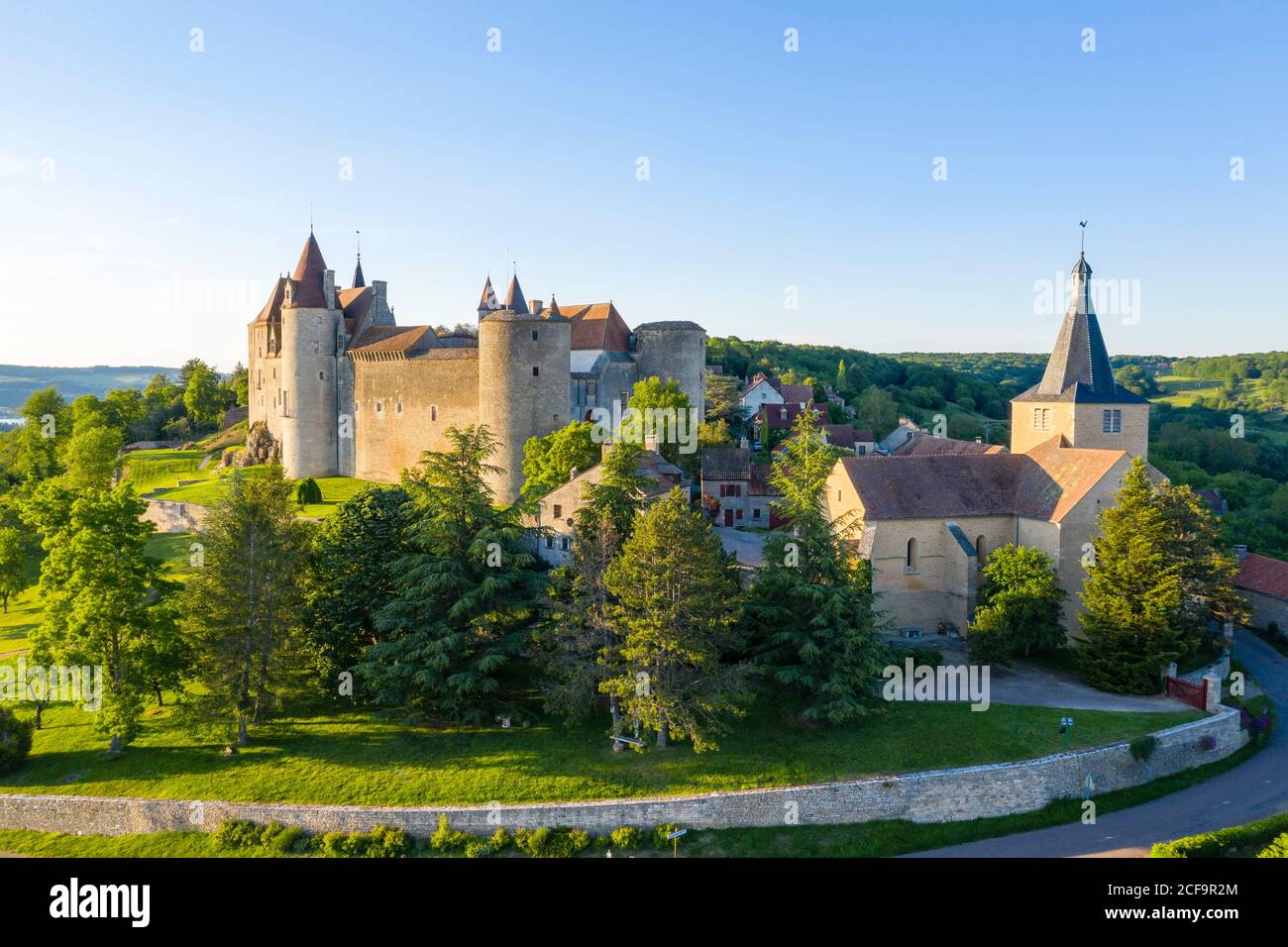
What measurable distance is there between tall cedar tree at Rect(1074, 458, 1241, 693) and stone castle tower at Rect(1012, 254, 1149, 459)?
5.68 metres

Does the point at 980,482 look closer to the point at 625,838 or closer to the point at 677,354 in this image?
the point at 625,838

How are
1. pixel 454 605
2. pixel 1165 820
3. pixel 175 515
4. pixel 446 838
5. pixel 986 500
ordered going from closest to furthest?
pixel 446 838, pixel 1165 820, pixel 454 605, pixel 986 500, pixel 175 515

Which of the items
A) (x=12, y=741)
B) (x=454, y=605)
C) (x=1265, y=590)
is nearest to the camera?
(x=12, y=741)

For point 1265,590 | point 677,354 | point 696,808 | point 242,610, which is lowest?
point 696,808

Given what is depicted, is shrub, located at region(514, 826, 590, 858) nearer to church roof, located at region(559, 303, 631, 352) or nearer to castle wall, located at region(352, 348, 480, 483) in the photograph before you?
castle wall, located at region(352, 348, 480, 483)

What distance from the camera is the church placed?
3030 centimetres

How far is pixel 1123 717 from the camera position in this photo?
25328 mm

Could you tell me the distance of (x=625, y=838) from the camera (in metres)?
21.2

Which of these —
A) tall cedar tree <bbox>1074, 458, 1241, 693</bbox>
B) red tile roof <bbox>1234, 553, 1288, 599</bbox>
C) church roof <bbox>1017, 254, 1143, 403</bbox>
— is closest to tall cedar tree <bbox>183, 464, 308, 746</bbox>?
tall cedar tree <bbox>1074, 458, 1241, 693</bbox>

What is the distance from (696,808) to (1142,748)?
12186mm

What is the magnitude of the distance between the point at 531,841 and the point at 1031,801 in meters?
12.6

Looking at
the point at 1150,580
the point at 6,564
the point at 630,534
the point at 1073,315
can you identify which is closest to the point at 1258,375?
the point at 1073,315

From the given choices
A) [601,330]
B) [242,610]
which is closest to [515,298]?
[601,330]

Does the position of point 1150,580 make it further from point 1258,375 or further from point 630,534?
point 1258,375
